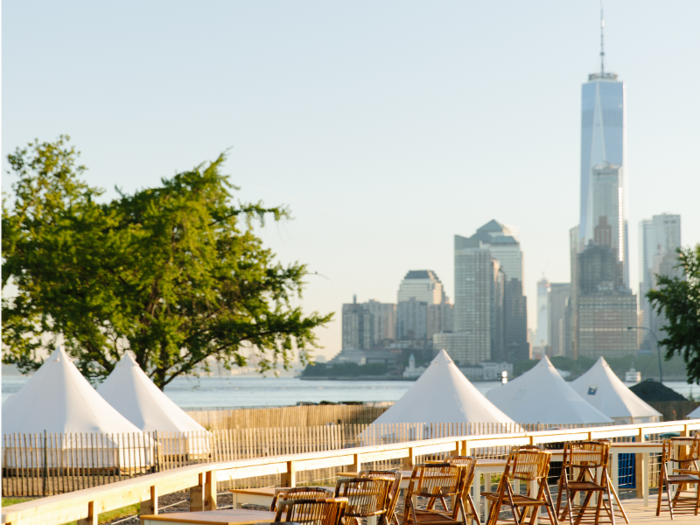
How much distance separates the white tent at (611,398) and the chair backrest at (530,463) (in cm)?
2613

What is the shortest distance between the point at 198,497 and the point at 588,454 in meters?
5.03

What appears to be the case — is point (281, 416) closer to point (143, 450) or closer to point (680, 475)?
point (143, 450)

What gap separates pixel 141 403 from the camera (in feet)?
88.4

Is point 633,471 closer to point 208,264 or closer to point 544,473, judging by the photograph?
point 544,473

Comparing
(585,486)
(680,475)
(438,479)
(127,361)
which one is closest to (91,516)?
(438,479)

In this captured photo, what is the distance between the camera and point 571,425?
29531 mm

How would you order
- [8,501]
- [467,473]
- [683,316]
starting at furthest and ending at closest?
[683,316] < [8,501] < [467,473]

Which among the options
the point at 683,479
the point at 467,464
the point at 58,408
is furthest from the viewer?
the point at 58,408

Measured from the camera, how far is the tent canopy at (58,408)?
23.3 m

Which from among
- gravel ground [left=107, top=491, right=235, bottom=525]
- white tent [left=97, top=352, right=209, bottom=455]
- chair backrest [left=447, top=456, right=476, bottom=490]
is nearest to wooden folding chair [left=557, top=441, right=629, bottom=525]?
chair backrest [left=447, top=456, right=476, bottom=490]

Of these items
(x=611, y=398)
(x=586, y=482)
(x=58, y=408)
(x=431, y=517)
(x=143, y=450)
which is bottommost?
(x=611, y=398)

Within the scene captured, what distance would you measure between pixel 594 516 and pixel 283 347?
29.2 m

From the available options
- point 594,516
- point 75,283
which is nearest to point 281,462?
point 594,516

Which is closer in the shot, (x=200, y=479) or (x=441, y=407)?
(x=200, y=479)
